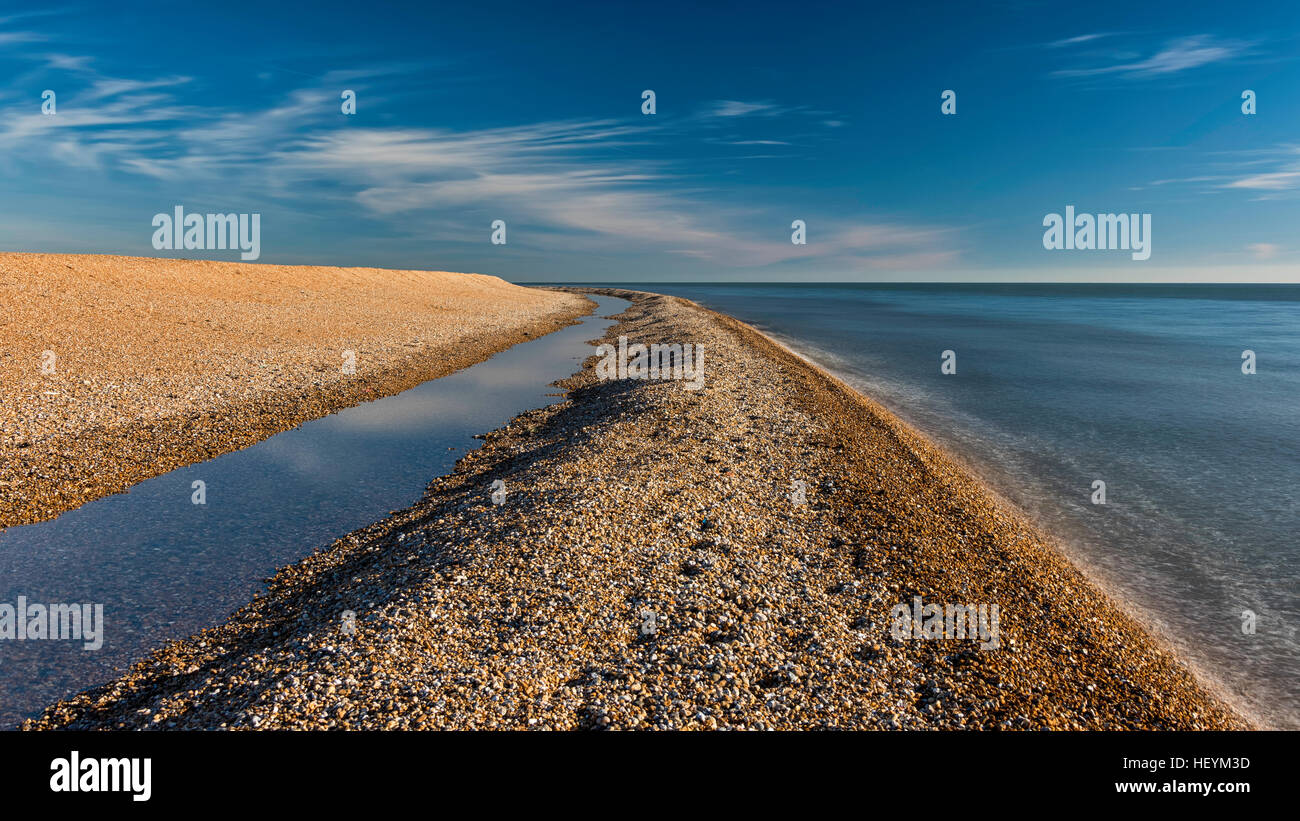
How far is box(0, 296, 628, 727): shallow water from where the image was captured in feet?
28.1

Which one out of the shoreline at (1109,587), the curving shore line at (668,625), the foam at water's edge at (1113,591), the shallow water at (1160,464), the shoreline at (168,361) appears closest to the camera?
the curving shore line at (668,625)

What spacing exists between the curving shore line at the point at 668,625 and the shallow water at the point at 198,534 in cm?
69

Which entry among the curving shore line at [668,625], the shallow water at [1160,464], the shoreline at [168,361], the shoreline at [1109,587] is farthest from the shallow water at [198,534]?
the shallow water at [1160,464]

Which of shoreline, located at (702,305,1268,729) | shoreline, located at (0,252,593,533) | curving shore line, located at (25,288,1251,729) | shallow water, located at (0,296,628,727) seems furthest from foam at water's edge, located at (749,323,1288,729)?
shoreline, located at (0,252,593,533)

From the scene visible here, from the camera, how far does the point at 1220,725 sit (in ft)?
25.4

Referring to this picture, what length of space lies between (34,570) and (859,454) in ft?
62.4

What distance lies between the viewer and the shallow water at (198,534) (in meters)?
8.58

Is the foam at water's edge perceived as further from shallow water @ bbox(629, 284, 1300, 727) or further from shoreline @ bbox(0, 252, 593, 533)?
shoreline @ bbox(0, 252, 593, 533)

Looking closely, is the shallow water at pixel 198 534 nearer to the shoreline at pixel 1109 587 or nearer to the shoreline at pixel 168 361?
the shoreline at pixel 168 361

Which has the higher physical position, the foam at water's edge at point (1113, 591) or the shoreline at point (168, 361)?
the shoreline at point (168, 361)

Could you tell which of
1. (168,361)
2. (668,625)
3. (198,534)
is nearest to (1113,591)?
(668,625)
